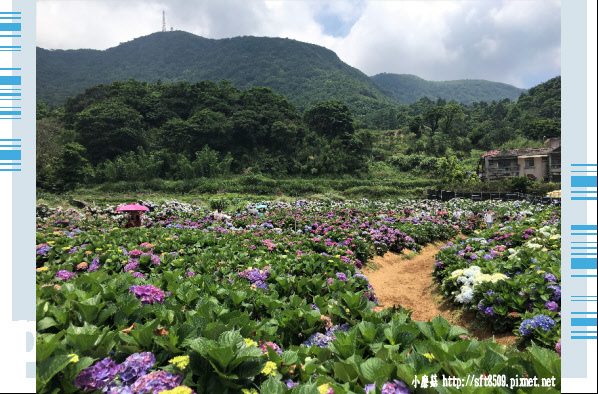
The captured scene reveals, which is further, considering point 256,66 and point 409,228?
point 256,66

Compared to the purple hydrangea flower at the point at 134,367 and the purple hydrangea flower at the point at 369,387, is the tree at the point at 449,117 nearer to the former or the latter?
the purple hydrangea flower at the point at 369,387

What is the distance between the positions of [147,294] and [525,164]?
4078 centimetres

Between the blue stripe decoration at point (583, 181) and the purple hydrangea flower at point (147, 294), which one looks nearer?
the blue stripe decoration at point (583, 181)

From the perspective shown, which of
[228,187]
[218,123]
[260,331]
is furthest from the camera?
[218,123]

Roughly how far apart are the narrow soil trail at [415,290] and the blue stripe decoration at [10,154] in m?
3.80

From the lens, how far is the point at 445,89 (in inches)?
6959

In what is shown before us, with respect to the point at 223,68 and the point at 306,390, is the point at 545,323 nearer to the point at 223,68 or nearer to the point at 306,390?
the point at 306,390

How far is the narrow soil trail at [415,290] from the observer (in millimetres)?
4690

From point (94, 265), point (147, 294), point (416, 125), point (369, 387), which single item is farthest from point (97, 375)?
point (416, 125)

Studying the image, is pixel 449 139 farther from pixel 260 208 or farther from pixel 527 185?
pixel 260 208

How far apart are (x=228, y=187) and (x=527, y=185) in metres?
24.3

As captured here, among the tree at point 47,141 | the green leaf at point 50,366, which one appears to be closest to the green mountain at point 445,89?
the tree at point 47,141

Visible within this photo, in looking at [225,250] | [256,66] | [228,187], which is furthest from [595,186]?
[256,66]

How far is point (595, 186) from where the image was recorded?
1224 mm
